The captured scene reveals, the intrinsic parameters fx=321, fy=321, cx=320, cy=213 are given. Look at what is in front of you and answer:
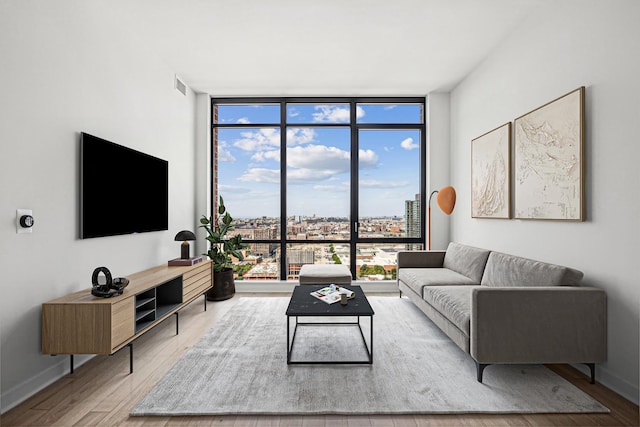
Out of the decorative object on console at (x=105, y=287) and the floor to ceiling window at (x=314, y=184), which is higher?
the floor to ceiling window at (x=314, y=184)

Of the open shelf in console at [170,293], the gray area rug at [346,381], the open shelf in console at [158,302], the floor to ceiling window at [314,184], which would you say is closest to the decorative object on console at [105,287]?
the open shelf in console at [158,302]

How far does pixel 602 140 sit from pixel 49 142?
149 inches

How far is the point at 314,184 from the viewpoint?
4926 millimetres

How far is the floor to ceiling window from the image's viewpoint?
16.1ft

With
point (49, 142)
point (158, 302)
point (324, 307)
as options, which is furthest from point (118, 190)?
point (324, 307)

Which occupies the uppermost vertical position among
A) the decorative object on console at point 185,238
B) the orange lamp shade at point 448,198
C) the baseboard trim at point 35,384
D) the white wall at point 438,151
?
the white wall at point 438,151

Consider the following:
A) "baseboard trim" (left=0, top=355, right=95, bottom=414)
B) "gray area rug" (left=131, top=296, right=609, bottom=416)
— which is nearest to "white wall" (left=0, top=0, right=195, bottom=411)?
"baseboard trim" (left=0, top=355, right=95, bottom=414)

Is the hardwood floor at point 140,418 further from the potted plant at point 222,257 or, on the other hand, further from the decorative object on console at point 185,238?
the potted plant at point 222,257

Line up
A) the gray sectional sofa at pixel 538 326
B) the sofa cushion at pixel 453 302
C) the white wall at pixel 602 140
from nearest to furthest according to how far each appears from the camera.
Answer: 1. the white wall at pixel 602 140
2. the gray sectional sofa at pixel 538 326
3. the sofa cushion at pixel 453 302

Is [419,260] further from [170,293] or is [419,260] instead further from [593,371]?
[170,293]

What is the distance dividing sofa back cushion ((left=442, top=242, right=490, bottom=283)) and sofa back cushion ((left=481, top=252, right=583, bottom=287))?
142 millimetres

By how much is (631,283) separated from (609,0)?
6.10 feet

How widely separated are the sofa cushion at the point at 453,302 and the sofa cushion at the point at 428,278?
178 mm

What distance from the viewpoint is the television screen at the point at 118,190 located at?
2.51 metres
